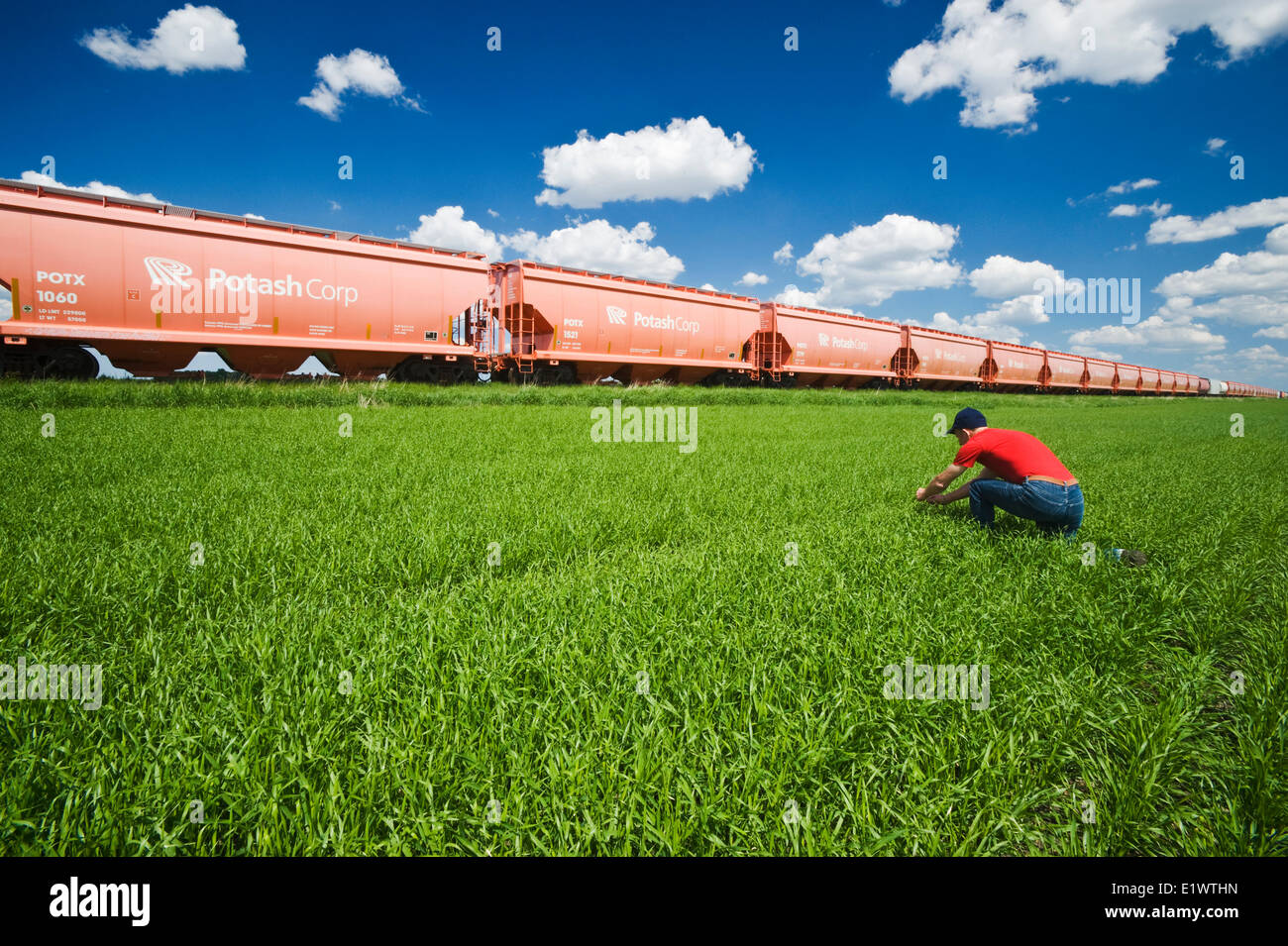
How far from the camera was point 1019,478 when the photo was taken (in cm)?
493

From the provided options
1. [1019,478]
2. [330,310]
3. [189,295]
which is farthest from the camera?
[330,310]

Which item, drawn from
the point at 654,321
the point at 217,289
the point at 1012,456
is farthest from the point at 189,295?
the point at 1012,456

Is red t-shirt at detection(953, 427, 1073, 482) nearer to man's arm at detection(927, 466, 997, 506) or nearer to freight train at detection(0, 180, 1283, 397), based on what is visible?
man's arm at detection(927, 466, 997, 506)

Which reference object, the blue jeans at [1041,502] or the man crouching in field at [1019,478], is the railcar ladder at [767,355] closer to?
the man crouching in field at [1019,478]

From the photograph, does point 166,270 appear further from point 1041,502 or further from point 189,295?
point 1041,502

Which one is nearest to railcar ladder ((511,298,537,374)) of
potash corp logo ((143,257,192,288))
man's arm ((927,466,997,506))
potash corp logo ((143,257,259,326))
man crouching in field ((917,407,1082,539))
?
potash corp logo ((143,257,259,326))

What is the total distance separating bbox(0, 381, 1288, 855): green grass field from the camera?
1.79 m

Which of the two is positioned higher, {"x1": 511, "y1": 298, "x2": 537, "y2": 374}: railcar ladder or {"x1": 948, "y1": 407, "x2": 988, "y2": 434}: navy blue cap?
{"x1": 511, "y1": 298, "x2": 537, "y2": 374}: railcar ladder
